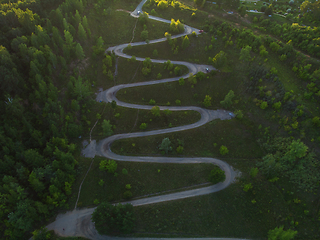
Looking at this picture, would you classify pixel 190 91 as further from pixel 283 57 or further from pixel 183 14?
pixel 183 14

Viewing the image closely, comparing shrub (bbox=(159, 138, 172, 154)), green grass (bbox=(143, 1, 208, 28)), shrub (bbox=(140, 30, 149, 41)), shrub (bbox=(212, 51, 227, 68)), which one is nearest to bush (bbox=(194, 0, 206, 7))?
green grass (bbox=(143, 1, 208, 28))

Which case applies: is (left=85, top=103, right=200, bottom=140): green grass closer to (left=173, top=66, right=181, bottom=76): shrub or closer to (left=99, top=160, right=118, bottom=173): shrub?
(left=99, top=160, right=118, bottom=173): shrub

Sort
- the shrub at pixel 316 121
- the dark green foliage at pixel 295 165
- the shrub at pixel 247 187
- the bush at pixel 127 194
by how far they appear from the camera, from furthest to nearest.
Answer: the shrub at pixel 316 121
the dark green foliage at pixel 295 165
the shrub at pixel 247 187
the bush at pixel 127 194

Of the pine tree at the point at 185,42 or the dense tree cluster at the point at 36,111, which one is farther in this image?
the pine tree at the point at 185,42

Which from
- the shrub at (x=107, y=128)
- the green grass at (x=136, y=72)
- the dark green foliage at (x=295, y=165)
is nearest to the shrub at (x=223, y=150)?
the dark green foliage at (x=295, y=165)

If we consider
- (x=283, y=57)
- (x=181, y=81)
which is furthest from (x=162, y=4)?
(x=283, y=57)

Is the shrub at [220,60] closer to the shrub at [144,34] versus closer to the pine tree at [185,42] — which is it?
the pine tree at [185,42]

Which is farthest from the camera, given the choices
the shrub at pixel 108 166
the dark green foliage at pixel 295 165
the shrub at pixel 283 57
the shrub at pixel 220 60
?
the shrub at pixel 220 60
